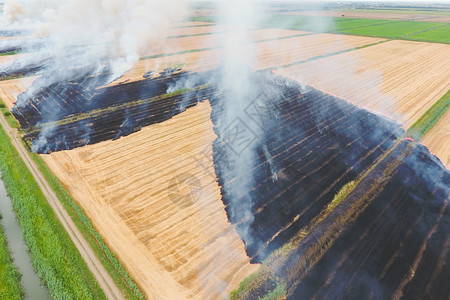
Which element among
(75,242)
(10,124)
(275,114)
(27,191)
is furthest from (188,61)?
(75,242)

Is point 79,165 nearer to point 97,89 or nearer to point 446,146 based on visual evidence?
point 97,89

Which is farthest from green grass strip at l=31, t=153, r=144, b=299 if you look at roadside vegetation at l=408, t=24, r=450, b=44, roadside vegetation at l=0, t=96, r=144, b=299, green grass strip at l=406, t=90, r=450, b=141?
roadside vegetation at l=408, t=24, r=450, b=44

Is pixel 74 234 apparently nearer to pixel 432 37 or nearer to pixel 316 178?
pixel 316 178

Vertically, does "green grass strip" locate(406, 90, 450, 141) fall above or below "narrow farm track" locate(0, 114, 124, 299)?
above

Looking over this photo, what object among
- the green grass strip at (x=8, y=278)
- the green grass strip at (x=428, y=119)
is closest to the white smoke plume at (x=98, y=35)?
the green grass strip at (x=8, y=278)

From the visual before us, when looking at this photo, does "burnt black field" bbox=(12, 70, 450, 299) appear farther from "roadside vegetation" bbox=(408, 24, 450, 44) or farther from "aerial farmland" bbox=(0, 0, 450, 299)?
"roadside vegetation" bbox=(408, 24, 450, 44)

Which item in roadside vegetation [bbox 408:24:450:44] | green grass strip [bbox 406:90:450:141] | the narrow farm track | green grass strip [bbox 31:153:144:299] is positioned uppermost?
green grass strip [bbox 406:90:450:141]

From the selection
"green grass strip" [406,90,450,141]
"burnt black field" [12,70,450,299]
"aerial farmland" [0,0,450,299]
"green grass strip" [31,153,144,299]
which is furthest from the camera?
"green grass strip" [406,90,450,141]
